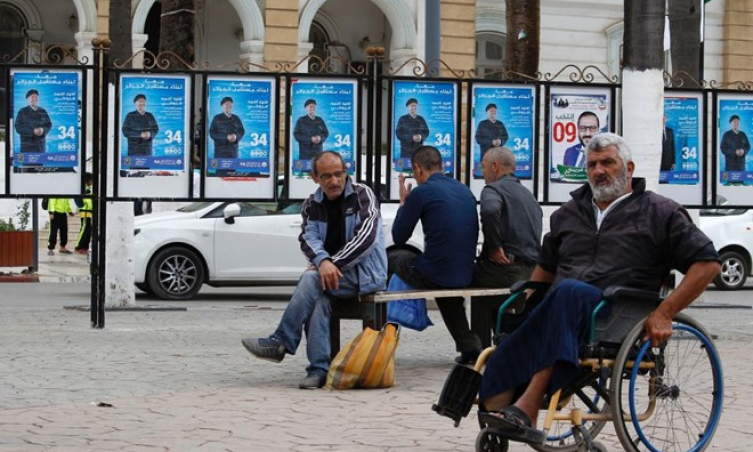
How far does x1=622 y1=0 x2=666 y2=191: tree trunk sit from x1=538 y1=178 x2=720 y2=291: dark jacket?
5440 mm

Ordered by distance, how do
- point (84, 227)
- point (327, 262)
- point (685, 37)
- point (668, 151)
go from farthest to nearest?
point (84, 227) → point (685, 37) → point (668, 151) → point (327, 262)

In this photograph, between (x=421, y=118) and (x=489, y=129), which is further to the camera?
(x=489, y=129)

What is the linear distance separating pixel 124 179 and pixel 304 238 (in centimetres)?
341

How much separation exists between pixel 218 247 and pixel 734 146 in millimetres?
6908

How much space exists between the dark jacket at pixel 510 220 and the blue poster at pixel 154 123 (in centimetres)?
336

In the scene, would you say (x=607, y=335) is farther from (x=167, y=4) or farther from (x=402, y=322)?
(x=167, y=4)

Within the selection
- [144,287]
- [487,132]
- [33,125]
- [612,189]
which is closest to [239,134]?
[33,125]

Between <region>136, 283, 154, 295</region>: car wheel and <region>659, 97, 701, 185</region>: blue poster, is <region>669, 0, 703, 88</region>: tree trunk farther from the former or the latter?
<region>136, 283, 154, 295</region>: car wheel

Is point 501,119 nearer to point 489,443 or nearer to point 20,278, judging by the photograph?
point 489,443

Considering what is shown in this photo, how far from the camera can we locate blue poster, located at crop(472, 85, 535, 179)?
12.7m

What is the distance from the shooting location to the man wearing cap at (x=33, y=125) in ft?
40.7

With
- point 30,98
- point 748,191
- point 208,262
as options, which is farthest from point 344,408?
point 208,262

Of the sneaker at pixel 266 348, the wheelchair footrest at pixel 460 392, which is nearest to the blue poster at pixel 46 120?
the sneaker at pixel 266 348

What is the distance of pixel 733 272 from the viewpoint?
22.4 m
